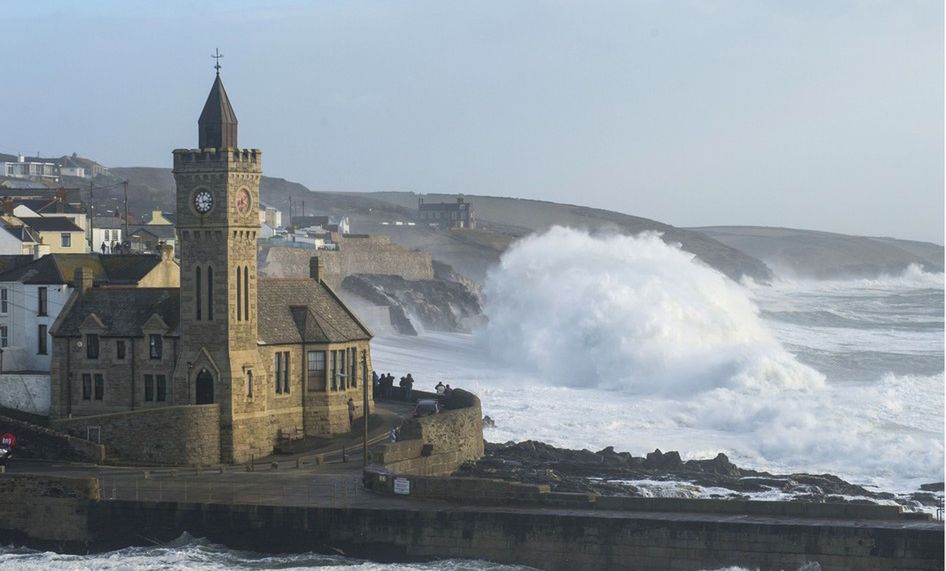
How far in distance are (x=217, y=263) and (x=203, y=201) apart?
1.48m

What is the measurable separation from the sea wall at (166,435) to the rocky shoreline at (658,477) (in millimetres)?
6082

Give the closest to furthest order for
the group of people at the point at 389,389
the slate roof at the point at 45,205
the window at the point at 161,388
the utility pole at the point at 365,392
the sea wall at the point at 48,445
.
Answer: the utility pole at the point at 365,392, the sea wall at the point at 48,445, the window at the point at 161,388, the group of people at the point at 389,389, the slate roof at the point at 45,205

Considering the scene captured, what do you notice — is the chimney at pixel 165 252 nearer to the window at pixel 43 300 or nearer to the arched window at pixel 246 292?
the window at pixel 43 300

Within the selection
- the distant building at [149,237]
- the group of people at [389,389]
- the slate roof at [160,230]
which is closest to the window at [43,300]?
the group of people at [389,389]

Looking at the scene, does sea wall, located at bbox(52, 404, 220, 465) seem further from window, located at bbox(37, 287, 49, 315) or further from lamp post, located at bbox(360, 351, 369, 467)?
window, located at bbox(37, 287, 49, 315)

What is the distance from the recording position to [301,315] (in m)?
45.2

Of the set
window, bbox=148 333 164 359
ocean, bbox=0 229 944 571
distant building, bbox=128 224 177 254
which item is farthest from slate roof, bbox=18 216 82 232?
window, bbox=148 333 164 359

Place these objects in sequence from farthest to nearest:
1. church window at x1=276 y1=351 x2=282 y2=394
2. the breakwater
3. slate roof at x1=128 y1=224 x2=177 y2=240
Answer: slate roof at x1=128 y1=224 x2=177 y2=240 < church window at x1=276 y1=351 x2=282 y2=394 < the breakwater

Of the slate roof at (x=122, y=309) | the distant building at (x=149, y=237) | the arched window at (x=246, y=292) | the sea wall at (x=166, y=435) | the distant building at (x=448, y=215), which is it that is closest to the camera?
the sea wall at (x=166, y=435)

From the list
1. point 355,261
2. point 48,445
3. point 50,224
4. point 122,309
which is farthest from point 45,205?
point 48,445

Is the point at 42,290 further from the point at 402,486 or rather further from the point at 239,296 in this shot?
the point at 402,486

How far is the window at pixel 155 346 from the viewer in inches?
1693

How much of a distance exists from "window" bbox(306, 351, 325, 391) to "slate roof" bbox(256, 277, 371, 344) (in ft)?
1.24

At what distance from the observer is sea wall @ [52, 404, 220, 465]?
4094 centimetres
